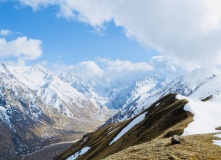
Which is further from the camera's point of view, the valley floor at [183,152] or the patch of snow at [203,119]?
the patch of snow at [203,119]

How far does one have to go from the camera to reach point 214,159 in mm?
21359

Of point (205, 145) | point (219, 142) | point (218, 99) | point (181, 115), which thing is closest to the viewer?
point (205, 145)

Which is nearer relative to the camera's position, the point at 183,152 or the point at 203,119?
the point at 183,152

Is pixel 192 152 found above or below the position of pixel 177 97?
below

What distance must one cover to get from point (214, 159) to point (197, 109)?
3901cm

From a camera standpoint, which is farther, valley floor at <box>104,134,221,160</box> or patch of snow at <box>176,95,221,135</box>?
patch of snow at <box>176,95,221,135</box>

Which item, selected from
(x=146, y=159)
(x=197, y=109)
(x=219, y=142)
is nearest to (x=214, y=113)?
(x=197, y=109)

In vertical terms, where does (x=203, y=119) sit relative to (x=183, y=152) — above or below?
below

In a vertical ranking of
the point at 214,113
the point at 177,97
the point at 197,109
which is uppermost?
the point at 177,97

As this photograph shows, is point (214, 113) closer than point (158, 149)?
No

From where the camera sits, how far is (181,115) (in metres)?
56.1

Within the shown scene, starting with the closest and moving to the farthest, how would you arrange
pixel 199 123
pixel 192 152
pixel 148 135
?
pixel 192 152, pixel 199 123, pixel 148 135

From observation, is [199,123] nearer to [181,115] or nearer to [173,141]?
[181,115]

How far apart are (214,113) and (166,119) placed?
1536 cm
